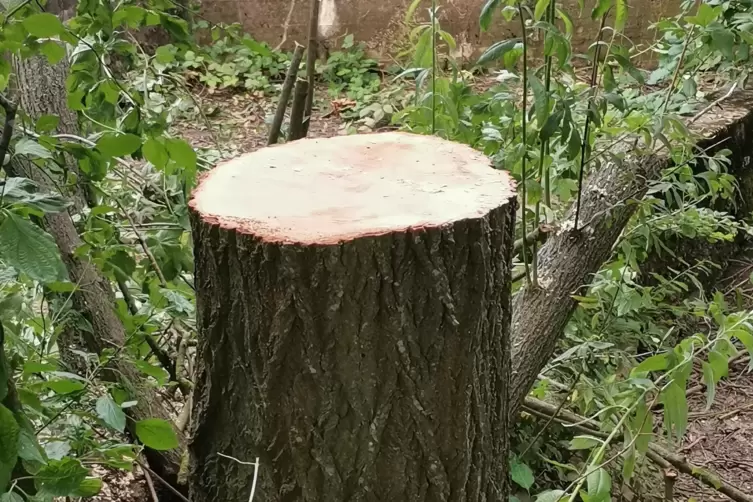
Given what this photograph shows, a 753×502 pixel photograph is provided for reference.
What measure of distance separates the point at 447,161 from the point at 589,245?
86cm

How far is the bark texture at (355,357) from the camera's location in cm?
128

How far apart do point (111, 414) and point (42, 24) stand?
0.68 m

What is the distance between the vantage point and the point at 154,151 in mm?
1538

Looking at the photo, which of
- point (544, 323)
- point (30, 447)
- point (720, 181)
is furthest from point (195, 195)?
point (720, 181)

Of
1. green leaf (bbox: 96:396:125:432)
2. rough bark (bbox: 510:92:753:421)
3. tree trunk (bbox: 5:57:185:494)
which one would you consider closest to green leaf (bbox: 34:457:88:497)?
green leaf (bbox: 96:396:125:432)

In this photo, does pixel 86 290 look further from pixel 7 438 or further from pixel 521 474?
pixel 521 474

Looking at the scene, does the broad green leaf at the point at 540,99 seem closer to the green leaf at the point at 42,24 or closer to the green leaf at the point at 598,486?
the green leaf at the point at 598,486

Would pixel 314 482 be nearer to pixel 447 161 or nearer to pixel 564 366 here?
pixel 447 161

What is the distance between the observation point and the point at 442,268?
4.29ft

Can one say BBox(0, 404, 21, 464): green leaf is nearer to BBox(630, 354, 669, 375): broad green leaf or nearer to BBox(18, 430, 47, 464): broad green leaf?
BBox(18, 430, 47, 464): broad green leaf

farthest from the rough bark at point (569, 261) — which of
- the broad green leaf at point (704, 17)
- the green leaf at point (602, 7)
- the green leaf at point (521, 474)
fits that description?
the green leaf at point (602, 7)

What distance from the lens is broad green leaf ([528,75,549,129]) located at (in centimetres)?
175

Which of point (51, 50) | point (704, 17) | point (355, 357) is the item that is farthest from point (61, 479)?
point (704, 17)

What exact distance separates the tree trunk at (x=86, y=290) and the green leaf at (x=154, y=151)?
347 millimetres
